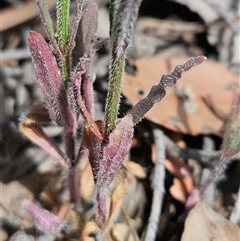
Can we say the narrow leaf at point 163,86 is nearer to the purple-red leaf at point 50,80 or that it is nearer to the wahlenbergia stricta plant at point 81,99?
the wahlenbergia stricta plant at point 81,99

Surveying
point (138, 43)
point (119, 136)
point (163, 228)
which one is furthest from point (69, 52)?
point (138, 43)

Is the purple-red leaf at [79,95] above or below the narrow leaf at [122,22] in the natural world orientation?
below

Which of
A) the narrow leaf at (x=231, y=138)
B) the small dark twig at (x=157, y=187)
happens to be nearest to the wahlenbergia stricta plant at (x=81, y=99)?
the small dark twig at (x=157, y=187)

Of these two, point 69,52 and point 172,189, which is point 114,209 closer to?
point 172,189

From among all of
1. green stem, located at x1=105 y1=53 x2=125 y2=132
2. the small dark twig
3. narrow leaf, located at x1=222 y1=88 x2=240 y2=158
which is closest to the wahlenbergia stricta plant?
green stem, located at x1=105 y1=53 x2=125 y2=132

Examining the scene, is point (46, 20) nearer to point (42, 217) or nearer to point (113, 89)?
point (113, 89)

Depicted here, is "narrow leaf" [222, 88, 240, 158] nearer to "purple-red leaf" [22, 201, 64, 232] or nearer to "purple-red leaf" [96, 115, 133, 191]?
"purple-red leaf" [96, 115, 133, 191]
